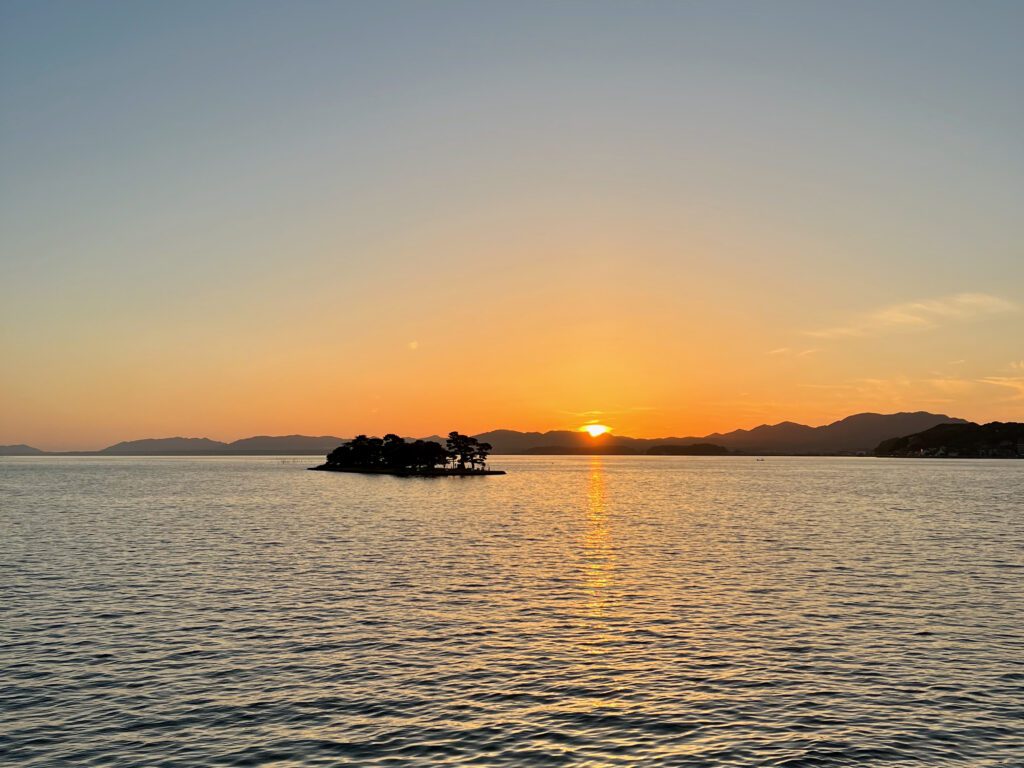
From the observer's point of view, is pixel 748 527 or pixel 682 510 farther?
pixel 682 510

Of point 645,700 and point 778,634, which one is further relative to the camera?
point 778,634

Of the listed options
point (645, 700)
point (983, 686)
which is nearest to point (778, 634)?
point (983, 686)

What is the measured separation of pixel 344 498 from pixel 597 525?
7904 cm

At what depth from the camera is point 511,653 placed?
128 feet

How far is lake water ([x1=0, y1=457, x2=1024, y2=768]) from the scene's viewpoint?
2705 cm

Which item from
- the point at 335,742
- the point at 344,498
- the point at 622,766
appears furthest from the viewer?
the point at 344,498

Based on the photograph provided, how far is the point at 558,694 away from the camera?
32469 mm

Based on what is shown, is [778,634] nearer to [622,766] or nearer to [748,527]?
[622,766]

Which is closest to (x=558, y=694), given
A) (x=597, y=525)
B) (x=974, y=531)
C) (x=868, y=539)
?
(x=868, y=539)

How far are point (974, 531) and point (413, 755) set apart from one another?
10075 centimetres

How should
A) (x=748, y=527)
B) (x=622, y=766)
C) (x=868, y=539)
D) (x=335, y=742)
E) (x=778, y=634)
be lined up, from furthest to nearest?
(x=748, y=527) → (x=868, y=539) → (x=778, y=634) → (x=335, y=742) → (x=622, y=766)

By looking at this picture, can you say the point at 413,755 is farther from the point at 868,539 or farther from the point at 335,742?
the point at 868,539

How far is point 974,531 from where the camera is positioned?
102 meters

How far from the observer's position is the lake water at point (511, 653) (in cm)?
2705
